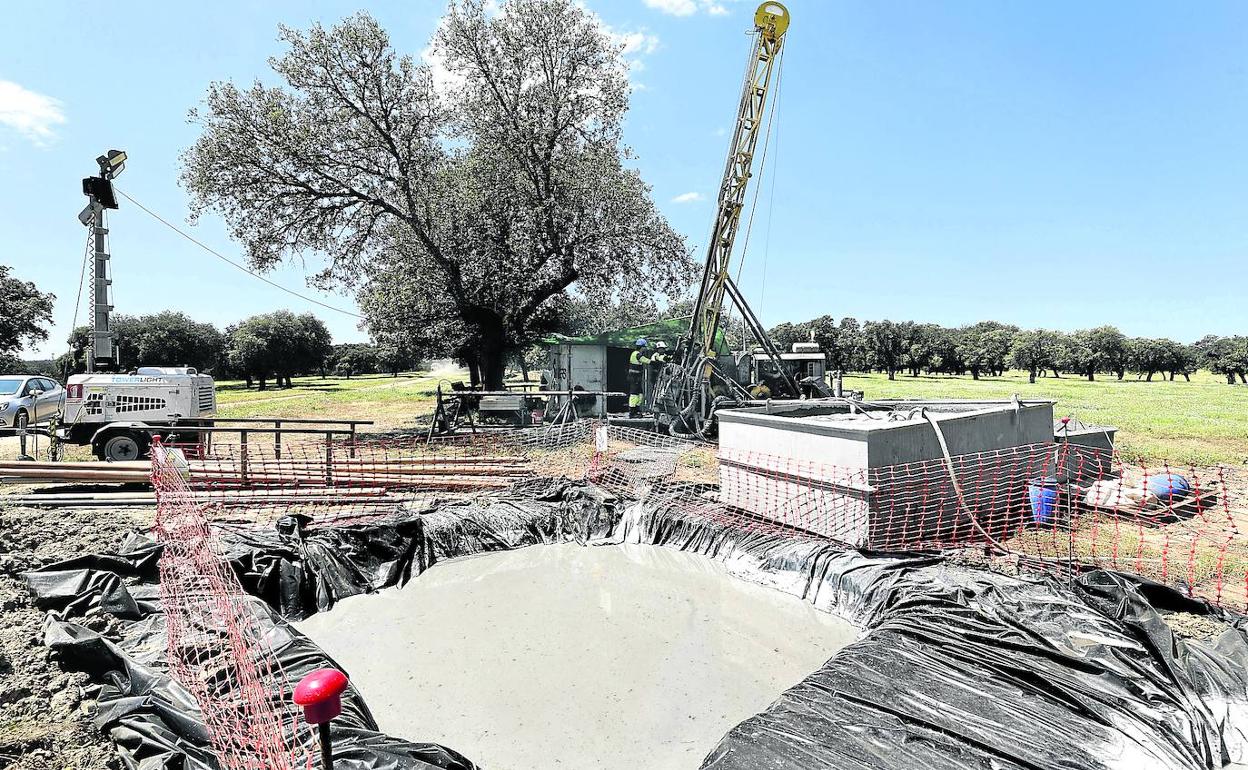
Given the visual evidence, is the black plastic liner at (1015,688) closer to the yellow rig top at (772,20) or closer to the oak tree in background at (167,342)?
the yellow rig top at (772,20)

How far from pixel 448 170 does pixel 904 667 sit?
716 inches

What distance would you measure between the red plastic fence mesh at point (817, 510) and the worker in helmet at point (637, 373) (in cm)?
496

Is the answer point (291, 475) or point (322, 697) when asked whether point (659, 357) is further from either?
point (322, 697)

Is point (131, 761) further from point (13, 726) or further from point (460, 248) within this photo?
point (460, 248)

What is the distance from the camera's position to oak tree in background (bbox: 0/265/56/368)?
33219mm

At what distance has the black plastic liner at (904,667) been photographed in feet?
10.2

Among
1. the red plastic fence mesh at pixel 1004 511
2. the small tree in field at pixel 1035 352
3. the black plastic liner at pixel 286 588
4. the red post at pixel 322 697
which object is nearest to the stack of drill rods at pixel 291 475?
the black plastic liner at pixel 286 588

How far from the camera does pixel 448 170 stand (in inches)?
727

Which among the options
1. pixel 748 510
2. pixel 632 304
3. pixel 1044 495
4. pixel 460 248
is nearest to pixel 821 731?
pixel 748 510

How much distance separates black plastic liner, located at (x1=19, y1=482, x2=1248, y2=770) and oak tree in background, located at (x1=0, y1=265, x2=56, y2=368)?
3958 cm

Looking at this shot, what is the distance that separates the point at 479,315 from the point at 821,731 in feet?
56.7

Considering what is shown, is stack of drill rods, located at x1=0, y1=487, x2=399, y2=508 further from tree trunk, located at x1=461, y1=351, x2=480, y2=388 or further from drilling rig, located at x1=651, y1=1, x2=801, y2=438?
tree trunk, located at x1=461, y1=351, x2=480, y2=388

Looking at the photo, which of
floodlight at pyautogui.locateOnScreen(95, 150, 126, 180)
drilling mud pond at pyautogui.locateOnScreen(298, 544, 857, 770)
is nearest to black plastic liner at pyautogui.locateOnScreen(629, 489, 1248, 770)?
drilling mud pond at pyautogui.locateOnScreen(298, 544, 857, 770)

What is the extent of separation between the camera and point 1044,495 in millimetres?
7719
